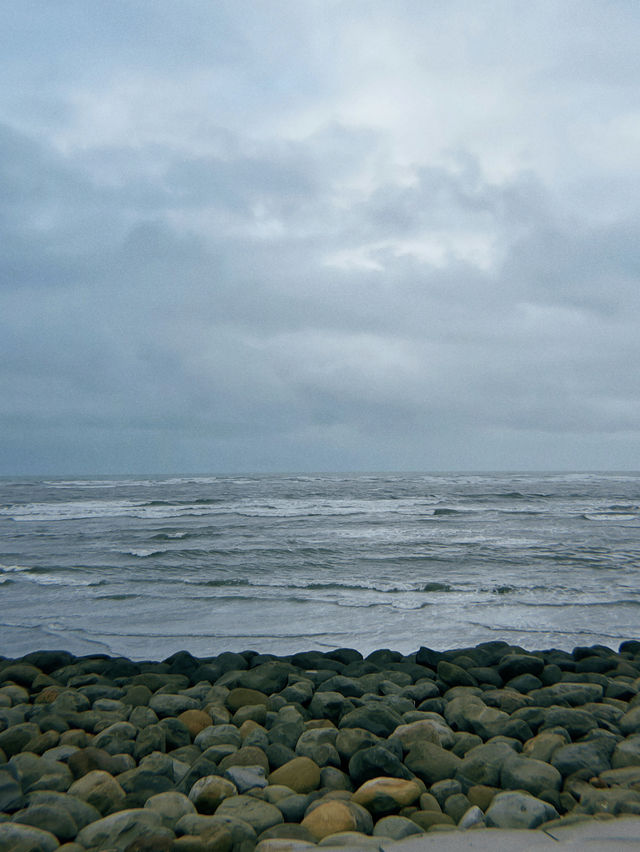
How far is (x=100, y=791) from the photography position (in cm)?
254

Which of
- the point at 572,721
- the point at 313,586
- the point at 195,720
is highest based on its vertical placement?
the point at 572,721

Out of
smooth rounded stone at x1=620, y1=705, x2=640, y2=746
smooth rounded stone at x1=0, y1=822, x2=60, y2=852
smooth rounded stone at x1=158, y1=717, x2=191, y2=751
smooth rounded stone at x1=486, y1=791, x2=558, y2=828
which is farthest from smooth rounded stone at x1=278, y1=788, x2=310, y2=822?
smooth rounded stone at x1=620, y1=705, x2=640, y2=746

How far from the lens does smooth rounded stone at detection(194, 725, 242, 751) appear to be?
316cm

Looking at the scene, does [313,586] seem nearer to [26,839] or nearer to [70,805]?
[70,805]

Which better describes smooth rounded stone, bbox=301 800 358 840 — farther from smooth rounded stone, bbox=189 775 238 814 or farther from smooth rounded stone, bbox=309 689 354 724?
smooth rounded stone, bbox=309 689 354 724

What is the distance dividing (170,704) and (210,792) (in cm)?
117

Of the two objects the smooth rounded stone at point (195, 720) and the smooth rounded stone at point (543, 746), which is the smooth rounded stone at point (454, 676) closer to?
the smooth rounded stone at point (543, 746)

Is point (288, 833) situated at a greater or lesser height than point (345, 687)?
greater

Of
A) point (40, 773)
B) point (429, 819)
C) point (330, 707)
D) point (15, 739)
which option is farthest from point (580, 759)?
point (15, 739)

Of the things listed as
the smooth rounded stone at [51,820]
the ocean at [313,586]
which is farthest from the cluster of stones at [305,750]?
the ocean at [313,586]

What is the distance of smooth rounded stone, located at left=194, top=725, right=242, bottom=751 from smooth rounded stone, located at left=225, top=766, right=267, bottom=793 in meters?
0.39

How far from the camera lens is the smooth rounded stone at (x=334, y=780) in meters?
2.69

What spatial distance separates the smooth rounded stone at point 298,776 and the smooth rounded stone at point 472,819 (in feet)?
2.17

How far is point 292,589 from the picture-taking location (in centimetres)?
874
